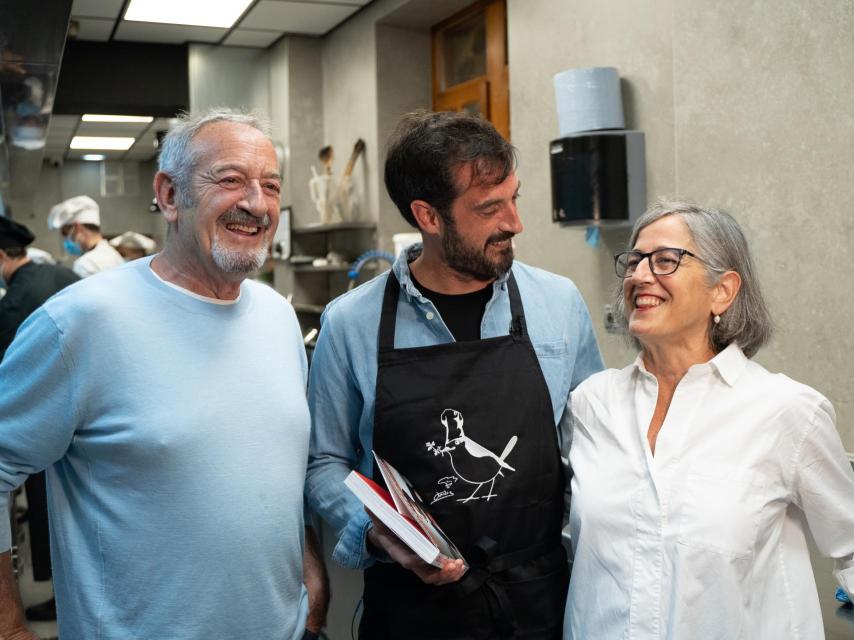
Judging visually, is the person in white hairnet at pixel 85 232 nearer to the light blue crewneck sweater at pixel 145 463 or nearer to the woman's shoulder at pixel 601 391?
the light blue crewneck sweater at pixel 145 463

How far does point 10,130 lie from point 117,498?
3.65m

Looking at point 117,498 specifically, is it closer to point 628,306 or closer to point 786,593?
point 628,306

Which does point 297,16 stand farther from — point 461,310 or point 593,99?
point 461,310

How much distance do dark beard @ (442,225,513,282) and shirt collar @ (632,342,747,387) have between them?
0.40 meters

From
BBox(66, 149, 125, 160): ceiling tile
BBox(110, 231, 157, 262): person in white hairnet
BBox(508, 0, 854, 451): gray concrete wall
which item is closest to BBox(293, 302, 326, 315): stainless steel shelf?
BBox(110, 231, 157, 262): person in white hairnet

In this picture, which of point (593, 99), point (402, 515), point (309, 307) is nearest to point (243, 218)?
point (402, 515)

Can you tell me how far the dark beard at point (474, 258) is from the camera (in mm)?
1643

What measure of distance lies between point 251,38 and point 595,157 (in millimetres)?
3952

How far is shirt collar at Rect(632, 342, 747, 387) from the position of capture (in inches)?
56.2

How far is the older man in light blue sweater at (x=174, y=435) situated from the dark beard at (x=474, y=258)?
1.11 ft

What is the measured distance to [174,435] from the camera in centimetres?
140

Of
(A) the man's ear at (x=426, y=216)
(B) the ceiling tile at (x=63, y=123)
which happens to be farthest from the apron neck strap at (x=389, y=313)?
(B) the ceiling tile at (x=63, y=123)

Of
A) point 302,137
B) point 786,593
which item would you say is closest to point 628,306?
point 786,593

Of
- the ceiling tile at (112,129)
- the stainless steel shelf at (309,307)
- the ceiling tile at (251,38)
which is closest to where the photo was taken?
the stainless steel shelf at (309,307)
